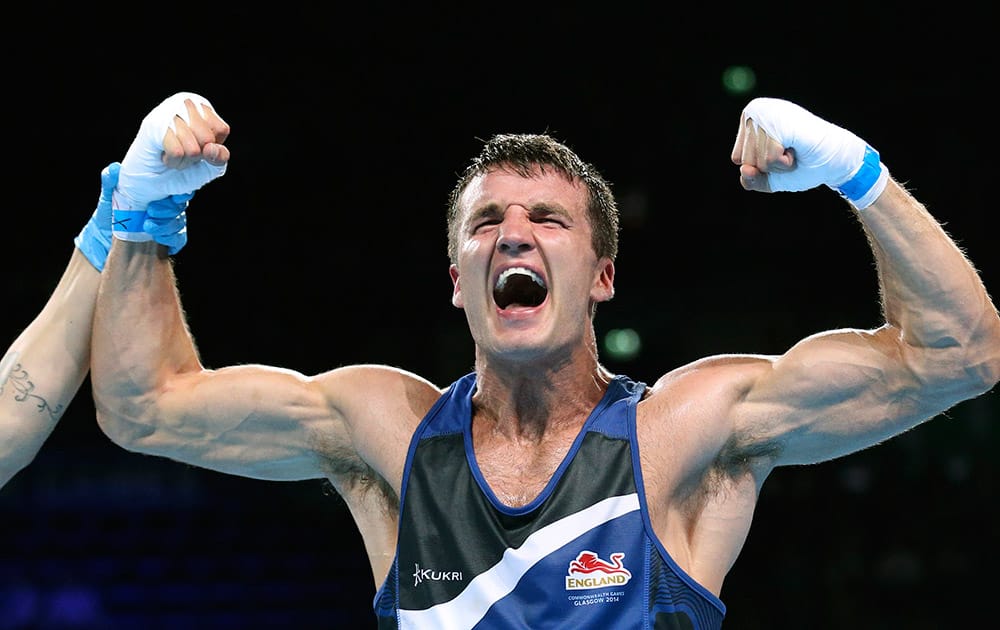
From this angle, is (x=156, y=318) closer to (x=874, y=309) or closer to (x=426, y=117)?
(x=426, y=117)

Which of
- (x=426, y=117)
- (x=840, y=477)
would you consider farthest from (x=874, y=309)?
(x=426, y=117)

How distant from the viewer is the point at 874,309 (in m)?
6.13

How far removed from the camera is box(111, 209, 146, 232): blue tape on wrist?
7.59 ft

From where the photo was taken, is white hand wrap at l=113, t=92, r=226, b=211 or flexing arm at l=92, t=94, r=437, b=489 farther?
flexing arm at l=92, t=94, r=437, b=489

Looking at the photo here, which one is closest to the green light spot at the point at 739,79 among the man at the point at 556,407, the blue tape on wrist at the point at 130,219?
the man at the point at 556,407

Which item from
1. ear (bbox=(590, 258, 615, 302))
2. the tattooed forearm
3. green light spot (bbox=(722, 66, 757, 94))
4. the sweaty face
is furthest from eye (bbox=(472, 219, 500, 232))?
green light spot (bbox=(722, 66, 757, 94))

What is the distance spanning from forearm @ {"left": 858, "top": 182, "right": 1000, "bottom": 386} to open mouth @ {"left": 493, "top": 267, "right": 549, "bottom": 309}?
63 cm

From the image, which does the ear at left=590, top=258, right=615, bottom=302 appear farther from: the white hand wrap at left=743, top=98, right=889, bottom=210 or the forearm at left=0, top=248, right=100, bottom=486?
the forearm at left=0, top=248, right=100, bottom=486

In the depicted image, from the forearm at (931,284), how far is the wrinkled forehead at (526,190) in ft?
1.93

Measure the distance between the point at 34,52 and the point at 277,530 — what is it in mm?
2738

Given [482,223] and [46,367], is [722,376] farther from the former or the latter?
[46,367]

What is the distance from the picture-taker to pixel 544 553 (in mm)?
2119

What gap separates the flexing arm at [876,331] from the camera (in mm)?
2039

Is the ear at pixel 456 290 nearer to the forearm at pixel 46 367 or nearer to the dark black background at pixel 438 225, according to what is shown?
the forearm at pixel 46 367
